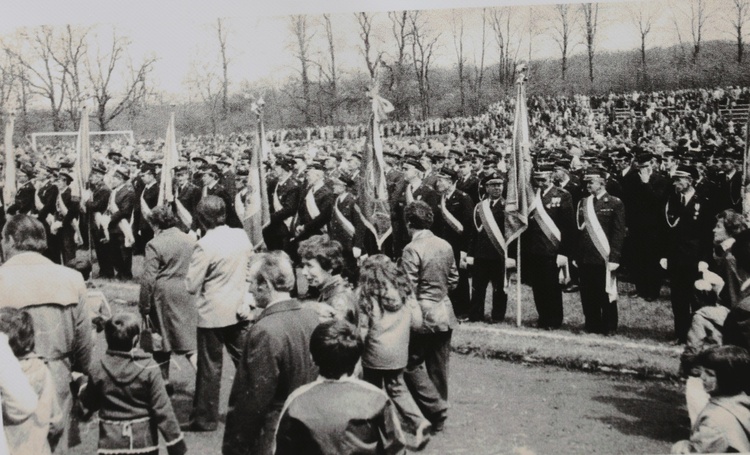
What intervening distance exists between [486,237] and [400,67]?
1184 mm

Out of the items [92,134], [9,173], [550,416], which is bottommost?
[550,416]

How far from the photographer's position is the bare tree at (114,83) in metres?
4.01

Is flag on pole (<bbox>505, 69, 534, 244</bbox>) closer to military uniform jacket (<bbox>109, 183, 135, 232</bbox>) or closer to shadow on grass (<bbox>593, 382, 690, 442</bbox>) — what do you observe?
shadow on grass (<bbox>593, 382, 690, 442</bbox>)

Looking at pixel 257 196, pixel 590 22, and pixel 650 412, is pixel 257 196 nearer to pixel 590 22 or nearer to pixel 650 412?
pixel 590 22

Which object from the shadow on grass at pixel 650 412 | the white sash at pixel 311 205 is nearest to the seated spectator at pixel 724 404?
the shadow on grass at pixel 650 412

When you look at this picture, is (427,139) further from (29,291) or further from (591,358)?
(29,291)

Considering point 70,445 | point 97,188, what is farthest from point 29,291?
point 97,188

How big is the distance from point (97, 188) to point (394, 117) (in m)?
1.64

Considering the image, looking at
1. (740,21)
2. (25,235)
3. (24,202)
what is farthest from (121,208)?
(740,21)

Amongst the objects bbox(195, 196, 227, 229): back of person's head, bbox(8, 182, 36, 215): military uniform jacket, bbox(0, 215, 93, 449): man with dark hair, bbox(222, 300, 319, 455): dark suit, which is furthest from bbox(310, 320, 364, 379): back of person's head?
bbox(8, 182, 36, 215): military uniform jacket

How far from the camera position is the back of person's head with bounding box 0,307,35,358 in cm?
270

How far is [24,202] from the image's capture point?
4.03 meters

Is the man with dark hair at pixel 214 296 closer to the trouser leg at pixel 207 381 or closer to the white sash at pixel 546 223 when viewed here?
the trouser leg at pixel 207 381

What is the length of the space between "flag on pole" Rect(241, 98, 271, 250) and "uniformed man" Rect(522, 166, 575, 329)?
59.9 inches
